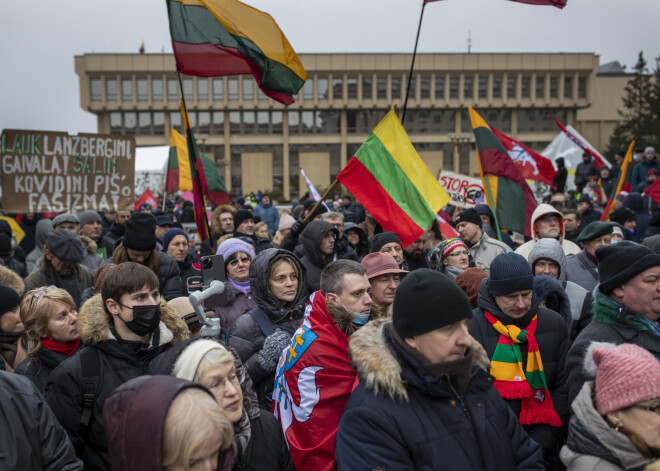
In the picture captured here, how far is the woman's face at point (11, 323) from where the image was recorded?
404 centimetres

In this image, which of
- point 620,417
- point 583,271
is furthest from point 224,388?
point 583,271

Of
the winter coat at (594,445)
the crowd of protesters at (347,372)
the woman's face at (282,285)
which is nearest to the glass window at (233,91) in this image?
the crowd of protesters at (347,372)

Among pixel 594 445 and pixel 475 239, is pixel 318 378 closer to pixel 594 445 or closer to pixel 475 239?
pixel 594 445

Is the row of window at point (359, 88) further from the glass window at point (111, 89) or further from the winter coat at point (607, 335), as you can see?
the winter coat at point (607, 335)

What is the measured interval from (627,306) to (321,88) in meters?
58.4

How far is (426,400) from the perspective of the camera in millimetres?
2406

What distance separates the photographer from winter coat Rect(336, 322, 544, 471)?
2.32 m

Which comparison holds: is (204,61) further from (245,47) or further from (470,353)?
(470,353)

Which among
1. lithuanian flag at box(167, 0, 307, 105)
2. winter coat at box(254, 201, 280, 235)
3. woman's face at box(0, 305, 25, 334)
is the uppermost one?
lithuanian flag at box(167, 0, 307, 105)

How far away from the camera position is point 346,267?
3604 mm

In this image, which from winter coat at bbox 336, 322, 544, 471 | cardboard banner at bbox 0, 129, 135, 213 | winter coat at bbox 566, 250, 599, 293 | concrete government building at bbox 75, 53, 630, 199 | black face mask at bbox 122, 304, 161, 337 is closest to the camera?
winter coat at bbox 336, 322, 544, 471

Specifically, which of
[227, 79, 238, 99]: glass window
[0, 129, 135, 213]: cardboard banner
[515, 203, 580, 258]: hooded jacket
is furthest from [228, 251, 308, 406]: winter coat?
[227, 79, 238, 99]: glass window

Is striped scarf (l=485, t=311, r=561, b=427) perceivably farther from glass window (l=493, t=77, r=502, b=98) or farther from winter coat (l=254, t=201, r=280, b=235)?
glass window (l=493, t=77, r=502, b=98)

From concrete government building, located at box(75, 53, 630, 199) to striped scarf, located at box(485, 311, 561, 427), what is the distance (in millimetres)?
56855
